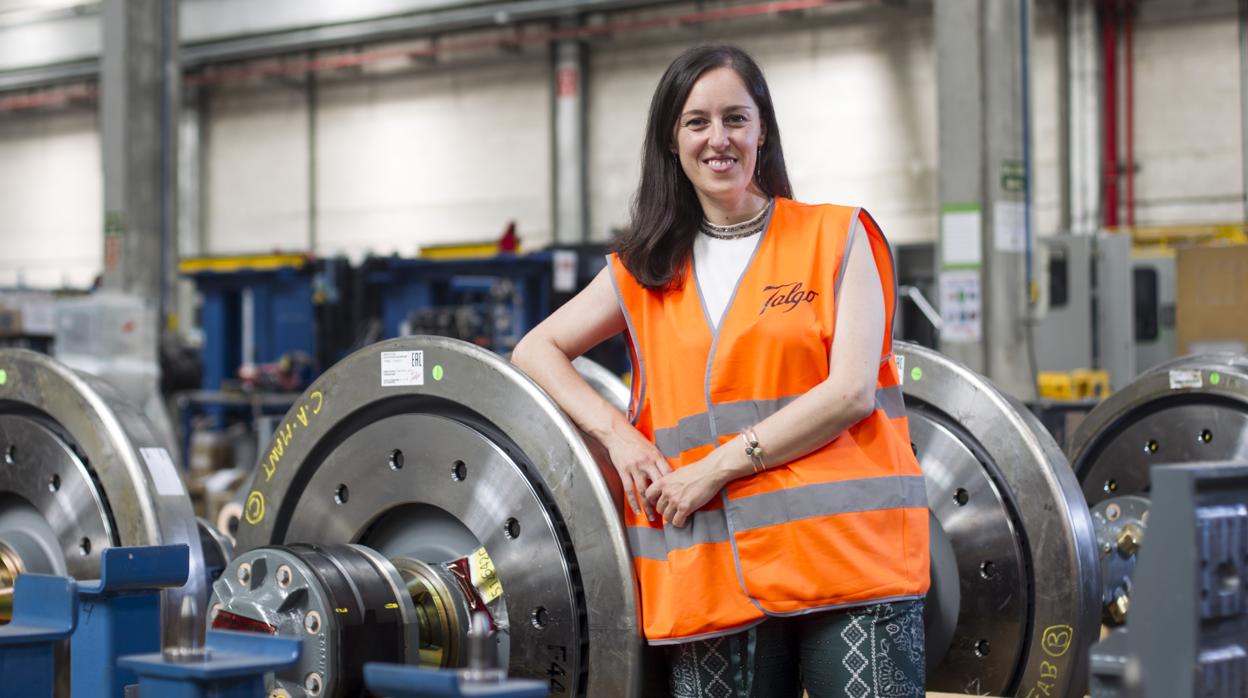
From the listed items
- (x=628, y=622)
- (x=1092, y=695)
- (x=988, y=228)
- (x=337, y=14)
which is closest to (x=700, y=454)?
(x=628, y=622)

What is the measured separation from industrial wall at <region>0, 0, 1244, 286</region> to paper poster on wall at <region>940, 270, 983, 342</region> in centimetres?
374

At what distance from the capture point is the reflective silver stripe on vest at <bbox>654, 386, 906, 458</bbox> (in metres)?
1.82

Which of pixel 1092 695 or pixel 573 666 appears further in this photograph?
pixel 573 666

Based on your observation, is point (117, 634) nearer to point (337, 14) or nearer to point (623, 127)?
point (623, 127)

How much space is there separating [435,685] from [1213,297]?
5803 millimetres

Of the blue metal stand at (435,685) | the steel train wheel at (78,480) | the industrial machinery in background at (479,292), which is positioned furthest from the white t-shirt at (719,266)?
the industrial machinery in background at (479,292)

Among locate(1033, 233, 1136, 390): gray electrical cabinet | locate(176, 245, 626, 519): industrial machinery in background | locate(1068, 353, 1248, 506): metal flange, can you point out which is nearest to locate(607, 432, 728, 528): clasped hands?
locate(1068, 353, 1248, 506): metal flange

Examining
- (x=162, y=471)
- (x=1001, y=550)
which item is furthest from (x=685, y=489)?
(x=162, y=471)

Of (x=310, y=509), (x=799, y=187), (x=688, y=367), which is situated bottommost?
(x=310, y=509)

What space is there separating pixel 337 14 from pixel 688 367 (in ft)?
38.1

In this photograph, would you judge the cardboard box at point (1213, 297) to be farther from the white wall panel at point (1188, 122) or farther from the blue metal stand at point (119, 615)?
the blue metal stand at point (119, 615)

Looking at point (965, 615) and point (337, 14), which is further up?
point (337, 14)

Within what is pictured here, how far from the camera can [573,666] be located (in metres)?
1.95

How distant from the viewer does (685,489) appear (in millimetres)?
1818
